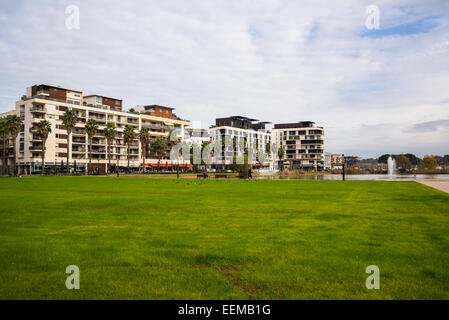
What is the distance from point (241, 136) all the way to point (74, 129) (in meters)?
76.6

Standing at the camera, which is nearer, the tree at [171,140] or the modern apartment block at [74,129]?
the modern apartment block at [74,129]

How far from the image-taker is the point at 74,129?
105 m

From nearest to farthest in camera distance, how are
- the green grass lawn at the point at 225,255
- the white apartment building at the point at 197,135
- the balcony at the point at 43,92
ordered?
the green grass lawn at the point at 225,255 → the balcony at the point at 43,92 → the white apartment building at the point at 197,135

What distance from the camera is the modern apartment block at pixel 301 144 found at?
16812 centimetres

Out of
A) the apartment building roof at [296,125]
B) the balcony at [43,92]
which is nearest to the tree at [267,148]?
the apartment building roof at [296,125]

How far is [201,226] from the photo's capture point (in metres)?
11.8

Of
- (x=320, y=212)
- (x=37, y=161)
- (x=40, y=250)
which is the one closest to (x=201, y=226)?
(x=40, y=250)

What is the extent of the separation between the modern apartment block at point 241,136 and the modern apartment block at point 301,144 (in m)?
7.27

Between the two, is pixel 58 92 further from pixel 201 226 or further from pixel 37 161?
pixel 201 226

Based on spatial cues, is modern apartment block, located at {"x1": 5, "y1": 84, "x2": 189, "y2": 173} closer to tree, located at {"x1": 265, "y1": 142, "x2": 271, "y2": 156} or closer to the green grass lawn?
tree, located at {"x1": 265, "y1": 142, "x2": 271, "y2": 156}

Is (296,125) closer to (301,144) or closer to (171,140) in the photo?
(301,144)

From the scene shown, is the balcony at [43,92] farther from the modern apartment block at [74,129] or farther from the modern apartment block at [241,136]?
the modern apartment block at [241,136]

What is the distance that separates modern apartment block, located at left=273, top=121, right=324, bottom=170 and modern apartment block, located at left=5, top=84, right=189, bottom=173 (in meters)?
74.3

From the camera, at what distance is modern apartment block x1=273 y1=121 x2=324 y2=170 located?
168m
